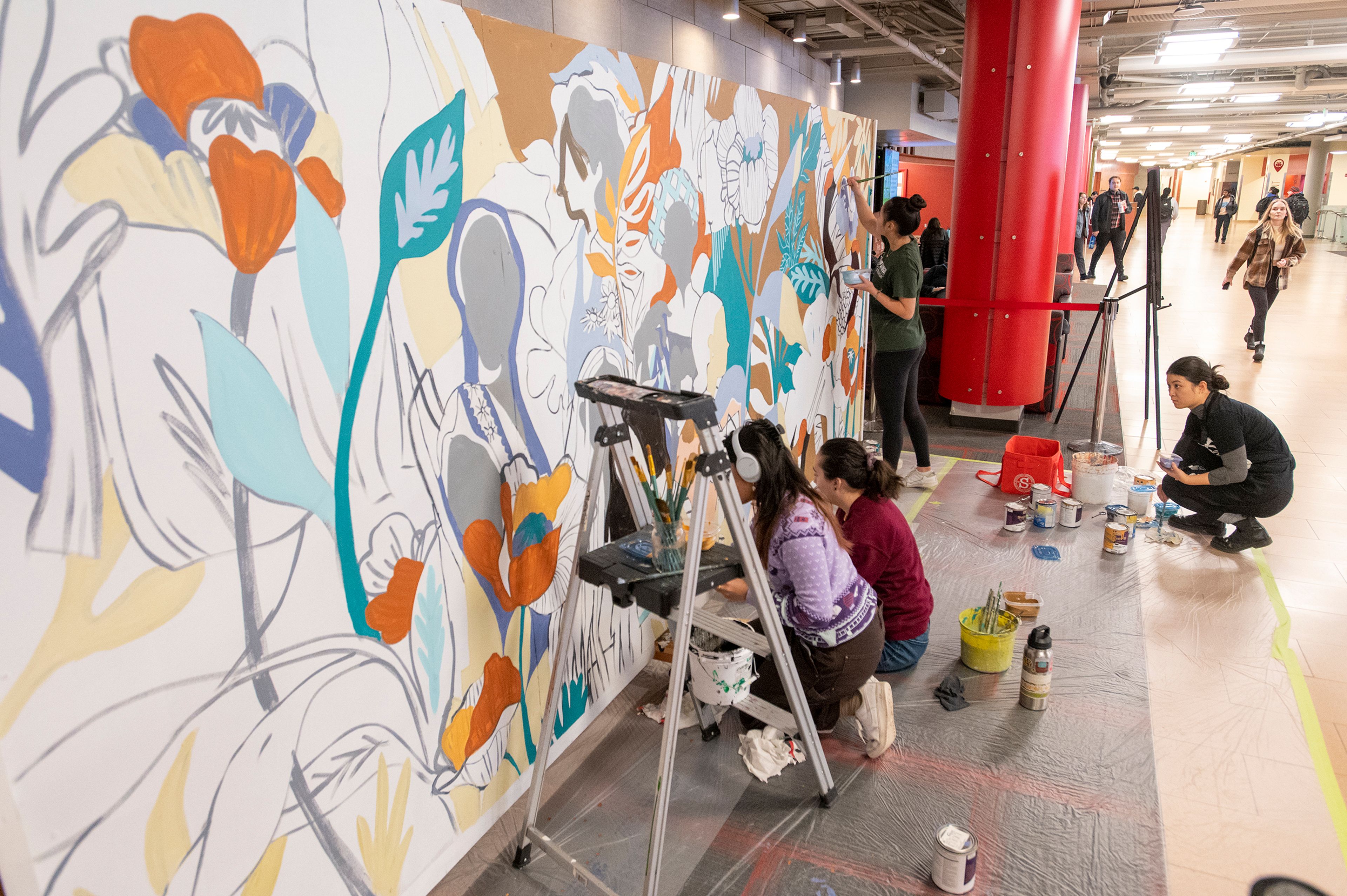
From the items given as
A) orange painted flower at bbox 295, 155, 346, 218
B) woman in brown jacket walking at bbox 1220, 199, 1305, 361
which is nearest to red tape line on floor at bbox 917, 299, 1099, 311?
woman in brown jacket walking at bbox 1220, 199, 1305, 361

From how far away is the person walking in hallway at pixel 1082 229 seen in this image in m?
16.5

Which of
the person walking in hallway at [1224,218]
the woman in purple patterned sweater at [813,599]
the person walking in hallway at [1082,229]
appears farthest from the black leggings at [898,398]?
the person walking in hallway at [1224,218]

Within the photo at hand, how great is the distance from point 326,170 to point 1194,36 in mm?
9366

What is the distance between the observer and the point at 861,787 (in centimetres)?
257

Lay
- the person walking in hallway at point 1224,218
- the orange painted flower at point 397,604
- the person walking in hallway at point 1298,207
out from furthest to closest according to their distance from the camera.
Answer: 1. the person walking in hallway at point 1224,218
2. the person walking in hallway at point 1298,207
3. the orange painted flower at point 397,604

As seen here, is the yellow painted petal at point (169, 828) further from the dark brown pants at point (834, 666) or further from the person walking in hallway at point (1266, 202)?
the person walking in hallway at point (1266, 202)

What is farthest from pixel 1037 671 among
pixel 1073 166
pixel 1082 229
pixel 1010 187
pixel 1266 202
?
pixel 1082 229

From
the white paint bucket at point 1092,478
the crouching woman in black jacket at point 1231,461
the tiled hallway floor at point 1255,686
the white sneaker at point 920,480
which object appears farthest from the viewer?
the white sneaker at point 920,480

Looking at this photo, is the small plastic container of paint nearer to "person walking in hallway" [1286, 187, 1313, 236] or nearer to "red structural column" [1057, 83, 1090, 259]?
"person walking in hallway" [1286, 187, 1313, 236]

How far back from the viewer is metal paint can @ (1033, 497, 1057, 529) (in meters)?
4.48

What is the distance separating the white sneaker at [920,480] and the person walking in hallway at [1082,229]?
12.6 metres

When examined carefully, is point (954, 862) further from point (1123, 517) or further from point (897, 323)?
point (897, 323)

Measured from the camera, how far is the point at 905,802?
8.20ft

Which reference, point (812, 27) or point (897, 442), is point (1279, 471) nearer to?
point (897, 442)
